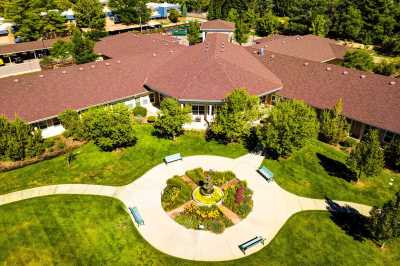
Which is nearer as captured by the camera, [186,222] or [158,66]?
[186,222]

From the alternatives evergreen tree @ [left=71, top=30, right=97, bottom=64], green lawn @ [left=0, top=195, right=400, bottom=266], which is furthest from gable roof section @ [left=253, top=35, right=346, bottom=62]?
green lawn @ [left=0, top=195, right=400, bottom=266]

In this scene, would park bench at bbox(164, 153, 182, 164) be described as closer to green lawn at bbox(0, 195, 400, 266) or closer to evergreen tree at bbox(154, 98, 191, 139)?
evergreen tree at bbox(154, 98, 191, 139)

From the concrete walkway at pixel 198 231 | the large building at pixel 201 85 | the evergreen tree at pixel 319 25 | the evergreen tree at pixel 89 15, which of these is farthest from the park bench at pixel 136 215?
the evergreen tree at pixel 319 25

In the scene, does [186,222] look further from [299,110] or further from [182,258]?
[299,110]

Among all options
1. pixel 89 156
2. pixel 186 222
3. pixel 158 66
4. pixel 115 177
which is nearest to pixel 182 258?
pixel 186 222

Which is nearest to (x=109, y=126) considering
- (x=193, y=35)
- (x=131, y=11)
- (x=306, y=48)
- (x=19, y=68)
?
(x=19, y=68)

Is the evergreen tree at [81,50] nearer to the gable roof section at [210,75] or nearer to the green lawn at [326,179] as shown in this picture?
the gable roof section at [210,75]
